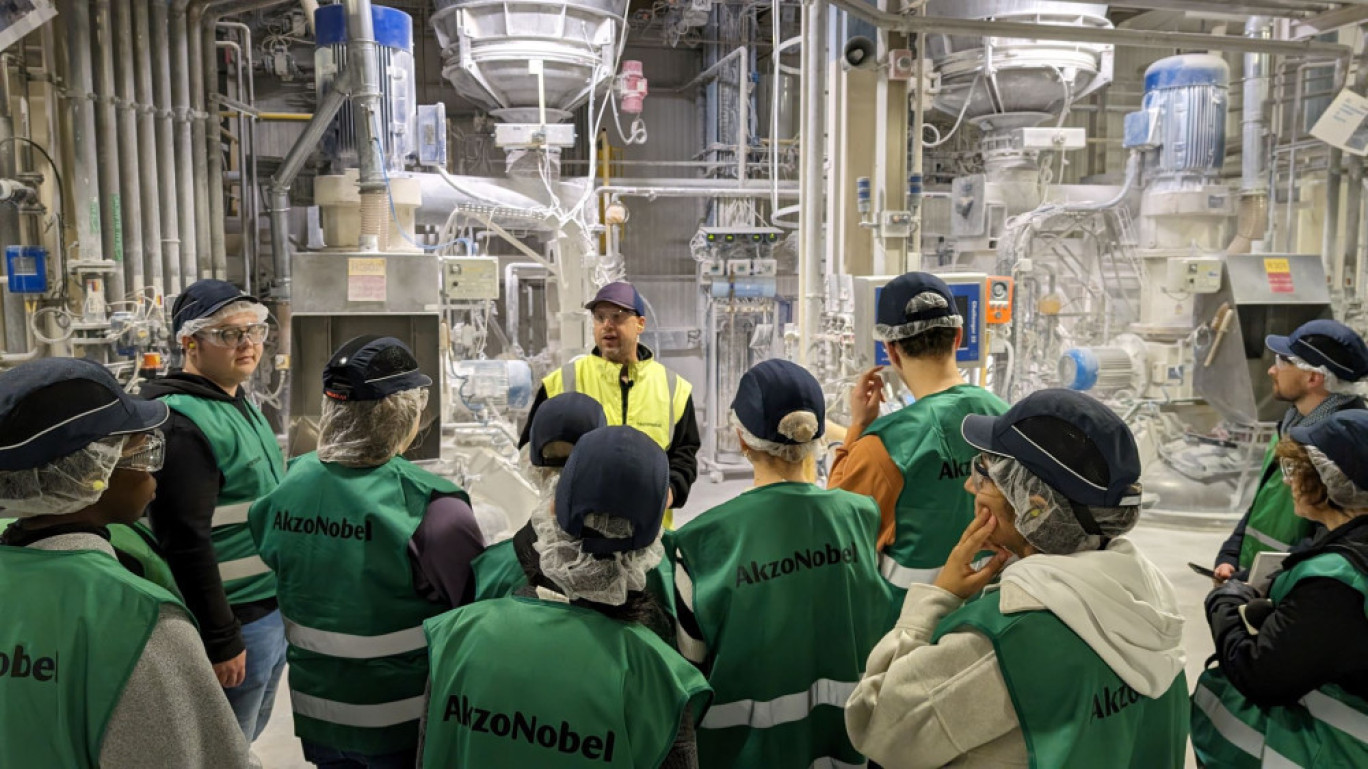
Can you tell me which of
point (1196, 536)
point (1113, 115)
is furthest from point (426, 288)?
point (1113, 115)

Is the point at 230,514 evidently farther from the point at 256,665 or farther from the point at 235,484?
the point at 256,665

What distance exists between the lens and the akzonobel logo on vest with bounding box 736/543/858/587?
179 centimetres

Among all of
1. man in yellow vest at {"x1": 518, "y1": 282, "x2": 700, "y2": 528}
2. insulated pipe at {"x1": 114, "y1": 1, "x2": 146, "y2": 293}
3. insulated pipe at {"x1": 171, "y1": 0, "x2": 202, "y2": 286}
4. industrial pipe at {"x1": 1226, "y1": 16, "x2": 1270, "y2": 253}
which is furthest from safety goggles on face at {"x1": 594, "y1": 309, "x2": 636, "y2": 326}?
industrial pipe at {"x1": 1226, "y1": 16, "x2": 1270, "y2": 253}

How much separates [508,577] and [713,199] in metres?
7.91

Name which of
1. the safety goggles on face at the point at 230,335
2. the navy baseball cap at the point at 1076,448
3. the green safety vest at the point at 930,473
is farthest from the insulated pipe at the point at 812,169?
the navy baseball cap at the point at 1076,448

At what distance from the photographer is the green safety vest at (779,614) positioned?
1.80 metres

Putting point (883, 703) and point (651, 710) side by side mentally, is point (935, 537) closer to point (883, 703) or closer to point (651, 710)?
point (883, 703)

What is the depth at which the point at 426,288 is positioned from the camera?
4074 millimetres

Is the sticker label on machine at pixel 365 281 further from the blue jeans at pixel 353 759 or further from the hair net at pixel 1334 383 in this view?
the hair net at pixel 1334 383

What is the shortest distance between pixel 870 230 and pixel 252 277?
4630 millimetres

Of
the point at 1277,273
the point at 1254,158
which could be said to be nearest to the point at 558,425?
the point at 1277,273

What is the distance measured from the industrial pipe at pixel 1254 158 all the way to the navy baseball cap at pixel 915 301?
4829mm

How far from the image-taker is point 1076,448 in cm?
137

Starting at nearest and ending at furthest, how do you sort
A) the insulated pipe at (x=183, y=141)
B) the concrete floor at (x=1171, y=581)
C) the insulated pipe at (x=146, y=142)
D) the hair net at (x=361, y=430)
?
the hair net at (x=361, y=430)
the concrete floor at (x=1171, y=581)
the insulated pipe at (x=146, y=142)
the insulated pipe at (x=183, y=141)
